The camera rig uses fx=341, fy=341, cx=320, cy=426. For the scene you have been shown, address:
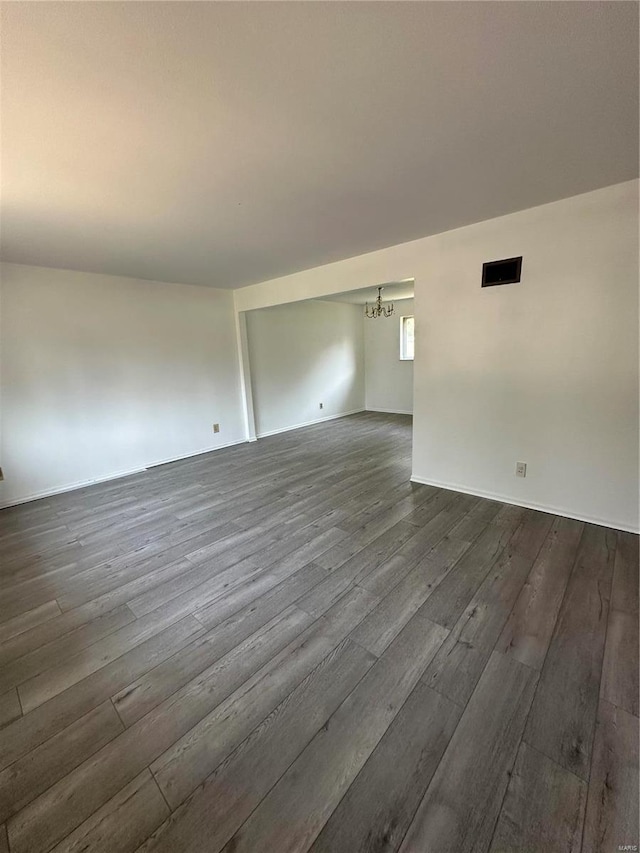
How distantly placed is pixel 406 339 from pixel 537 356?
14.7 ft

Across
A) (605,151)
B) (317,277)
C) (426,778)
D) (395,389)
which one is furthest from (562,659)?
(395,389)

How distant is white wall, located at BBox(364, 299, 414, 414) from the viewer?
6.90 meters

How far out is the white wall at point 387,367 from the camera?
6898 mm

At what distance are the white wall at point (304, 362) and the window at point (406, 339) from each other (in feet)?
3.08

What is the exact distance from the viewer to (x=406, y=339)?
691 cm

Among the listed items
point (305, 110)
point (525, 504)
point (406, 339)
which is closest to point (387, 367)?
point (406, 339)

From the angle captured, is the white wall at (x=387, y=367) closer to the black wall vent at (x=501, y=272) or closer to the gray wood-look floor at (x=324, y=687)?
the black wall vent at (x=501, y=272)

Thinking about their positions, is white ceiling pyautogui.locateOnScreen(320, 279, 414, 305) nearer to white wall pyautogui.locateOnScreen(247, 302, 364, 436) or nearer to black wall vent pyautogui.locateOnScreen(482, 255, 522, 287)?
white wall pyautogui.locateOnScreen(247, 302, 364, 436)

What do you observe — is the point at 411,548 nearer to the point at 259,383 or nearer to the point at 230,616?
the point at 230,616

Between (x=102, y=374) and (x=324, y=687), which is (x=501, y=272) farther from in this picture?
(x=102, y=374)

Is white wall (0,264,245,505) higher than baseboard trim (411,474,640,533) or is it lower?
higher

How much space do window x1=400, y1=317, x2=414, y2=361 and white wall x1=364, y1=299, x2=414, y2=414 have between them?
3.0 inches

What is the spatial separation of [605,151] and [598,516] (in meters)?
2.27

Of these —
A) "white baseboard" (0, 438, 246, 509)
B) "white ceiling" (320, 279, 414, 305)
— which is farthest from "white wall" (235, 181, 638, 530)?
"white baseboard" (0, 438, 246, 509)
